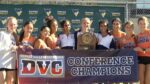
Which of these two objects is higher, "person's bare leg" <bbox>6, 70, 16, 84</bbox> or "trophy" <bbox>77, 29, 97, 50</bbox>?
"trophy" <bbox>77, 29, 97, 50</bbox>

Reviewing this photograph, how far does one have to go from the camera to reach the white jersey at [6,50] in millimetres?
9281

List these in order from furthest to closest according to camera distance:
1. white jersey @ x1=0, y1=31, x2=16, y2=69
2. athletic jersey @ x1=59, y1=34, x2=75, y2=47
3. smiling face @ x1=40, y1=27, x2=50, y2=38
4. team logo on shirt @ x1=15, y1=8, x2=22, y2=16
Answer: team logo on shirt @ x1=15, y1=8, x2=22, y2=16, athletic jersey @ x1=59, y1=34, x2=75, y2=47, smiling face @ x1=40, y1=27, x2=50, y2=38, white jersey @ x1=0, y1=31, x2=16, y2=69

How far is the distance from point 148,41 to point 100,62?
1.14m

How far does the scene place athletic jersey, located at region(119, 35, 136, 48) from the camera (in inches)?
388

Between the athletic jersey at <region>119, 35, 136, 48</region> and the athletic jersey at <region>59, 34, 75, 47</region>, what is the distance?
3.57 ft

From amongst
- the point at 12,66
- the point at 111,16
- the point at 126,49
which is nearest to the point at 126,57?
the point at 126,49

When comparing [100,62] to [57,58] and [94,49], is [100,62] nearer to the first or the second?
[94,49]

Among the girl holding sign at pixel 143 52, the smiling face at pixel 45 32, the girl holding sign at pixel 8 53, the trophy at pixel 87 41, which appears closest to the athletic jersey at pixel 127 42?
the girl holding sign at pixel 143 52

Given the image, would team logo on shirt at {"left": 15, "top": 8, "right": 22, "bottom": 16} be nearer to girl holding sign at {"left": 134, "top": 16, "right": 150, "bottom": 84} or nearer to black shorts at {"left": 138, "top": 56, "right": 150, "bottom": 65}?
girl holding sign at {"left": 134, "top": 16, "right": 150, "bottom": 84}

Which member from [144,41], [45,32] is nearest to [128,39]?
[144,41]

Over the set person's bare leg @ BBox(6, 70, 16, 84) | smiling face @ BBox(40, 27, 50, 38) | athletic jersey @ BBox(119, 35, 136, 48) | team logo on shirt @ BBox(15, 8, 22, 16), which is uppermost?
team logo on shirt @ BBox(15, 8, 22, 16)

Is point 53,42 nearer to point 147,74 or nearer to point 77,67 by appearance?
point 77,67

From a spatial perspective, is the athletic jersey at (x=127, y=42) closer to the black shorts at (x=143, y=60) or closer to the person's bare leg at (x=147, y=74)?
the black shorts at (x=143, y=60)

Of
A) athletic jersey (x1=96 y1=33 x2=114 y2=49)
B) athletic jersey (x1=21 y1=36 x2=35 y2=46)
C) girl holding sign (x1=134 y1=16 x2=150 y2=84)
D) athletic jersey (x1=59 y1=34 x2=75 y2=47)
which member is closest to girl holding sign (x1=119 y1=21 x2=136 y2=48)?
girl holding sign (x1=134 y1=16 x2=150 y2=84)
